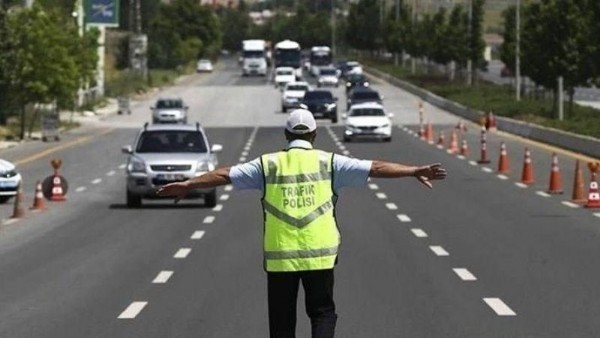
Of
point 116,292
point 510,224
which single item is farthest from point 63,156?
point 116,292

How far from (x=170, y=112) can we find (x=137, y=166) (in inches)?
1727

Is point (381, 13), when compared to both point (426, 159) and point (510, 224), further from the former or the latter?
point (510, 224)

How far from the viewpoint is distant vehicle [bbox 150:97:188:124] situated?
241 feet

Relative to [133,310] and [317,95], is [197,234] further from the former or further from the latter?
[317,95]

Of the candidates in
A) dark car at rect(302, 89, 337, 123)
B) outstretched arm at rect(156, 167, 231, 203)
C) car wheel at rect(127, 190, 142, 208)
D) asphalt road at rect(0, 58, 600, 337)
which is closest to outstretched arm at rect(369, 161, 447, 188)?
outstretched arm at rect(156, 167, 231, 203)

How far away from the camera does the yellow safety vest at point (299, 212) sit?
8.70m

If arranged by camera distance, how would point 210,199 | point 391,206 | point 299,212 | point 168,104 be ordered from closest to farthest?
point 299,212
point 210,199
point 391,206
point 168,104

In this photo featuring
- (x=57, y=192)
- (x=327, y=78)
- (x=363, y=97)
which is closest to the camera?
(x=57, y=192)

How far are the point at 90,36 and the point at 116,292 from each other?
2459 inches

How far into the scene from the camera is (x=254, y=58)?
15112cm

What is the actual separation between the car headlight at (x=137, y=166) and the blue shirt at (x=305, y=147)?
842 inches

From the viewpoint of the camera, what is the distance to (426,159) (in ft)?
157

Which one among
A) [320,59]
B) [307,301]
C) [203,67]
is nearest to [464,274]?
[307,301]

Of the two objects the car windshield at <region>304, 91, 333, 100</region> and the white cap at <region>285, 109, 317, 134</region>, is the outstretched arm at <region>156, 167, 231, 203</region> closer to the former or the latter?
the white cap at <region>285, 109, 317, 134</region>
